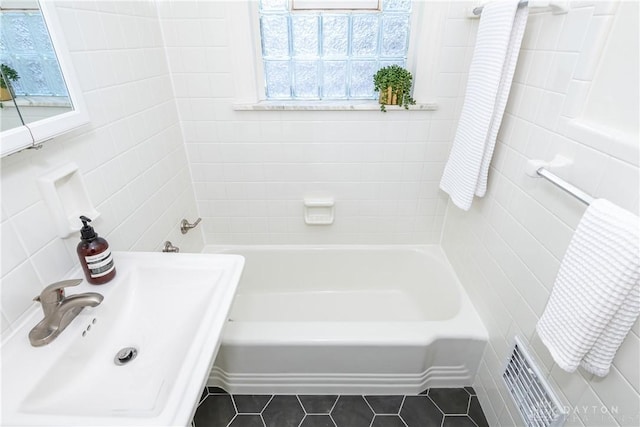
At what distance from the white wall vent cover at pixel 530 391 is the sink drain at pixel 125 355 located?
1214 mm

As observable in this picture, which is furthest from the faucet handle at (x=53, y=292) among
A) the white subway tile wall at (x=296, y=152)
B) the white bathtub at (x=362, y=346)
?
the white subway tile wall at (x=296, y=152)

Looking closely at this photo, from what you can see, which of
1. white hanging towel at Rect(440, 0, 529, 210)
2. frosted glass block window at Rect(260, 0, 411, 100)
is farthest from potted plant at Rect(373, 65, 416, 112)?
white hanging towel at Rect(440, 0, 529, 210)

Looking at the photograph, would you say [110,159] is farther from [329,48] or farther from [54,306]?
[329,48]

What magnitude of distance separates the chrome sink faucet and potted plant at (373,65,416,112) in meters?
1.35

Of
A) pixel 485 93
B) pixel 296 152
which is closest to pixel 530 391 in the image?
pixel 485 93

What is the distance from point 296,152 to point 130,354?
3.75 feet

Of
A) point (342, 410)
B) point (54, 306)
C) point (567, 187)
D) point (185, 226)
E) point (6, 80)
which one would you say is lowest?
point (342, 410)

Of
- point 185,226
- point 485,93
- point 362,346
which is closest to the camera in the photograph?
point 485,93

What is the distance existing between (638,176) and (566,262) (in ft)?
0.78

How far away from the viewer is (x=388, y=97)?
1.55m

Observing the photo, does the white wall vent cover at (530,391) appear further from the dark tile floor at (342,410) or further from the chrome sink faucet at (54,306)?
the chrome sink faucet at (54,306)

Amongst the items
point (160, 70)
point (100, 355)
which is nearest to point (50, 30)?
point (160, 70)

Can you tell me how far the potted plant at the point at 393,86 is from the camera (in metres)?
1.51

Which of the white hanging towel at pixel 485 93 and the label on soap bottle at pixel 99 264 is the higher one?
the white hanging towel at pixel 485 93
